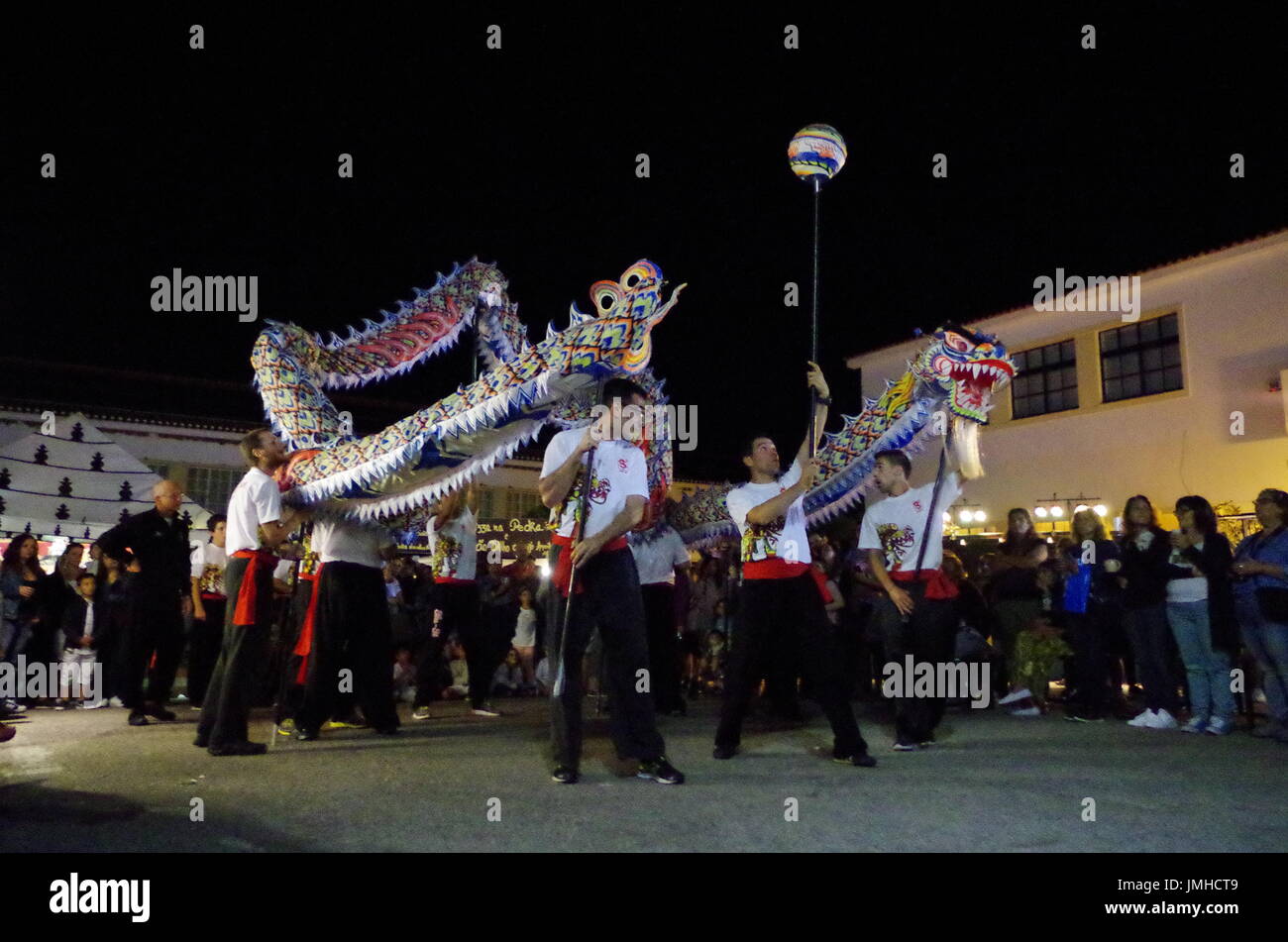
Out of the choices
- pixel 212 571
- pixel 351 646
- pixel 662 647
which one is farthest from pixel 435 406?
pixel 212 571

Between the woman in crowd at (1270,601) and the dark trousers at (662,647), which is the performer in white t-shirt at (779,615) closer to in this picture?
the dark trousers at (662,647)

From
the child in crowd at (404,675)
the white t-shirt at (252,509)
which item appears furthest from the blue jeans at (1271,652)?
the child in crowd at (404,675)

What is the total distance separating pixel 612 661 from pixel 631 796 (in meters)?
0.63

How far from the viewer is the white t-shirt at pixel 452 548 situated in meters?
6.78

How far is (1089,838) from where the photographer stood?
3102mm

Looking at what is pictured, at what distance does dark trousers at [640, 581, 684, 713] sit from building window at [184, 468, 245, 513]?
531 inches

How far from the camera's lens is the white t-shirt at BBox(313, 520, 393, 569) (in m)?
5.74

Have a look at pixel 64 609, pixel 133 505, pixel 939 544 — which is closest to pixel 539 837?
pixel 939 544

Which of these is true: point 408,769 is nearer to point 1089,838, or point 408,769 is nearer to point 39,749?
point 39,749

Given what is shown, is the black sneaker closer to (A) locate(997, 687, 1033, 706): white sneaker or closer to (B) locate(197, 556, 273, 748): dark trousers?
(B) locate(197, 556, 273, 748): dark trousers

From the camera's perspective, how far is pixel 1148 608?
6707 millimetres

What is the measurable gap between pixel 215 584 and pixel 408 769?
4.31 metres

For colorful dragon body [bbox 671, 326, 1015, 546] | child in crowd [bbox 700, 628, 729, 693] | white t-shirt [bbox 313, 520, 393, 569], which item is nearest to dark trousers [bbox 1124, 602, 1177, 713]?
colorful dragon body [bbox 671, 326, 1015, 546]

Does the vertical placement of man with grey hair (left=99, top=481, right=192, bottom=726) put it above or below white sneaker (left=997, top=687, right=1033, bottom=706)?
above
